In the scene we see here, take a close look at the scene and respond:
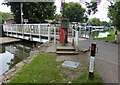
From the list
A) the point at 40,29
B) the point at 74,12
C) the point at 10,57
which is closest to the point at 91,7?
the point at 40,29

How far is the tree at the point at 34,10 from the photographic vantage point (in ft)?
63.7

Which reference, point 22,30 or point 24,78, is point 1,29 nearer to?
point 22,30

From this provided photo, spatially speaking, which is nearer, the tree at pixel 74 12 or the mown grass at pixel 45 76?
the mown grass at pixel 45 76

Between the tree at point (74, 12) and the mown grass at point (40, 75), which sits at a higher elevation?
the tree at point (74, 12)

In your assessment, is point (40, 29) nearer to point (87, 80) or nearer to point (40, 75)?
point (40, 75)

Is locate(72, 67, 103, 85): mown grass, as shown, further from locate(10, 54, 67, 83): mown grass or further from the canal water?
the canal water

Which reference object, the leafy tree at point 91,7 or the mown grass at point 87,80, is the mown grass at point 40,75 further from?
the leafy tree at point 91,7

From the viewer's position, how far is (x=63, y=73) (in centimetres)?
393

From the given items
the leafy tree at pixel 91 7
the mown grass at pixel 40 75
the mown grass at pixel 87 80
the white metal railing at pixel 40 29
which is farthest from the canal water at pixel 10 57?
the leafy tree at pixel 91 7

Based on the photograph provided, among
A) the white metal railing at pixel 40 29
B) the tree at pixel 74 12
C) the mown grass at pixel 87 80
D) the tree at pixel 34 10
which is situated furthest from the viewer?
the tree at pixel 74 12

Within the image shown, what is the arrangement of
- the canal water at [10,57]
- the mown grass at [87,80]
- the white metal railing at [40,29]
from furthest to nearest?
1. the white metal railing at [40,29]
2. the canal water at [10,57]
3. the mown grass at [87,80]

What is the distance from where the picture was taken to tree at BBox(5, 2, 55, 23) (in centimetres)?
1942

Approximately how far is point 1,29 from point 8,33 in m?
2.46

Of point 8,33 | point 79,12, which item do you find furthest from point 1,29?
point 79,12
